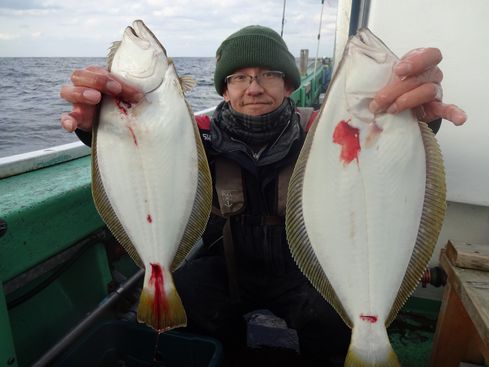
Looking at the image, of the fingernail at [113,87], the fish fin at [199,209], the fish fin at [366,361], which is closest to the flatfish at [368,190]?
the fish fin at [366,361]

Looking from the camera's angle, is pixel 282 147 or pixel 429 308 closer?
pixel 282 147

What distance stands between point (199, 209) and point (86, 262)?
106 cm

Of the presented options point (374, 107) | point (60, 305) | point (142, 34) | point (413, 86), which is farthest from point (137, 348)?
point (413, 86)

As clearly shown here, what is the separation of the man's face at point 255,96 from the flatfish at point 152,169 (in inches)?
22.7

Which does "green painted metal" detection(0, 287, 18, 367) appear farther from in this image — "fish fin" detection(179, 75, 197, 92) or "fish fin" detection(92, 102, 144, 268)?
"fish fin" detection(179, 75, 197, 92)

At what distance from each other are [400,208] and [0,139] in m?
10.1

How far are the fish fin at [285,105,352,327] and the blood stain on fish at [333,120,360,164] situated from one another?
18 cm

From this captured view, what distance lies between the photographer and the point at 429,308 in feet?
9.18

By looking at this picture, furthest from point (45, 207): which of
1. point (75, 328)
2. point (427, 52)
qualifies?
point (427, 52)

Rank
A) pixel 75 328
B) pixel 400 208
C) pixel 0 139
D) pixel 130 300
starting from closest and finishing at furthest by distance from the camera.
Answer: pixel 400 208 < pixel 75 328 < pixel 130 300 < pixel 0 139

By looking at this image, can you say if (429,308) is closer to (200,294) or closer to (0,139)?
(200,294)

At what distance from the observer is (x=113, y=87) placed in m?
1.43

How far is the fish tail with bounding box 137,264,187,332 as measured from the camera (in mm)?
1537

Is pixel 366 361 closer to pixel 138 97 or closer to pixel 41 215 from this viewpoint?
pixel 138 97
